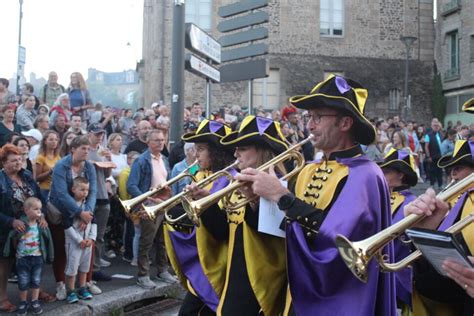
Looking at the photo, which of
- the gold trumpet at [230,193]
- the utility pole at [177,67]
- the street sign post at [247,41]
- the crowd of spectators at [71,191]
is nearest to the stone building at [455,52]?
the street sign post at [247,41]

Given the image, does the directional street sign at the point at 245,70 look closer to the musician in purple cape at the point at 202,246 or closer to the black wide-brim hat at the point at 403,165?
the black wide-brim hat at the point at 403,165

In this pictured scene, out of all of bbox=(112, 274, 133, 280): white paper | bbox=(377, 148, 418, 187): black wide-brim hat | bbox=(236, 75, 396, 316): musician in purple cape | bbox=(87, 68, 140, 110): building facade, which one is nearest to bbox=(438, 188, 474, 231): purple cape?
bbox=(236, 75, 396, 316): musician in purple cape

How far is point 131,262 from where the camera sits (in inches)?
342

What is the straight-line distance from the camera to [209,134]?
→ 5113 millimetres

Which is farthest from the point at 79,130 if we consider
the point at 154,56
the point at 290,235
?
the point at 154,56

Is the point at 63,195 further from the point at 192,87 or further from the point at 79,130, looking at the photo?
the point at 192,87

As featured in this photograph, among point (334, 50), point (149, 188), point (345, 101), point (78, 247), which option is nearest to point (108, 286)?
point (78, 247)

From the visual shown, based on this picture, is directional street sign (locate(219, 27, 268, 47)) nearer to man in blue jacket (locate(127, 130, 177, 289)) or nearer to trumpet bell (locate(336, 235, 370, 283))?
man in blue jacket (locate(127, 130, 177, 289))

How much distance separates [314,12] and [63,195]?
25076 millimetres

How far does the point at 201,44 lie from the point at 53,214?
13.3 feet

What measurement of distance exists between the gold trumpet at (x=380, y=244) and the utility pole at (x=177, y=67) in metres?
6.16

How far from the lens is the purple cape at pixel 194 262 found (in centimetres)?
463

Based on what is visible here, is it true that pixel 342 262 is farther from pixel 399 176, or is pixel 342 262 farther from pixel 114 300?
pixel 114 300

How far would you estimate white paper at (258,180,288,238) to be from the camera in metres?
3.74
